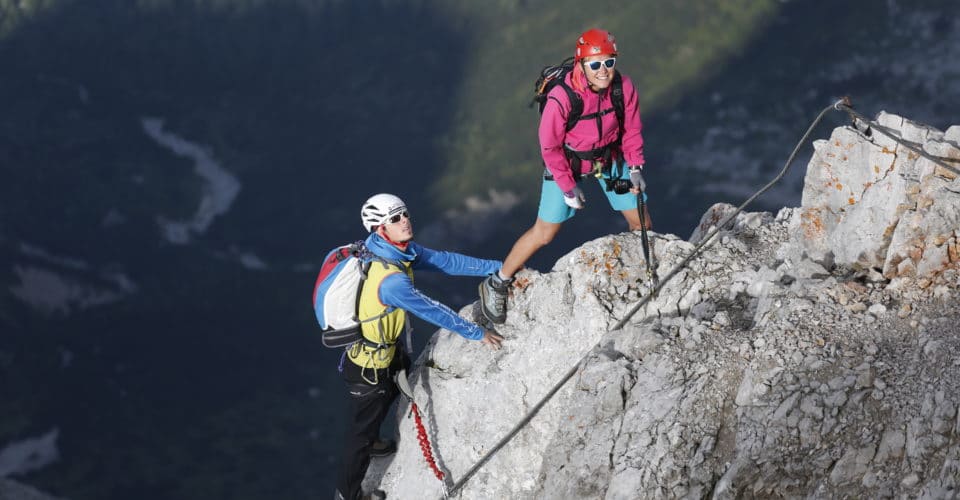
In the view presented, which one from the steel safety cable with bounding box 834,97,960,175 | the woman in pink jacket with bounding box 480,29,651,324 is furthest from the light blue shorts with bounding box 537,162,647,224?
the steel safety cable with bounding box 834,97,960,175

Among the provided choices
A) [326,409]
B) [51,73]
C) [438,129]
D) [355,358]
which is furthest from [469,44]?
[355,358]

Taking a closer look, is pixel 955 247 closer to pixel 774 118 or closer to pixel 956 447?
pixel 956 447

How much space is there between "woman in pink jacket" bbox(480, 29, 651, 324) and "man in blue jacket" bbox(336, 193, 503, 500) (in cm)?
59

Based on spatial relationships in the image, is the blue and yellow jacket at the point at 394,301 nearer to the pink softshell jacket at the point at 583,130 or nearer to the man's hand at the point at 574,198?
the man's hand at the point at 574,198

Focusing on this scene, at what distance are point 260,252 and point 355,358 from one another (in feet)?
357

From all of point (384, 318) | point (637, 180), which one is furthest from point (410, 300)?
point (637, 180)

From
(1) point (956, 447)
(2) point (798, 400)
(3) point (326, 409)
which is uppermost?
(3) point (326, 409)

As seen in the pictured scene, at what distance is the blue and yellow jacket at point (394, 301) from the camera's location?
43.5ft

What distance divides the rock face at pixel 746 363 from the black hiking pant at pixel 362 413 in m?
0.55

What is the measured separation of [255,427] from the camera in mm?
102812

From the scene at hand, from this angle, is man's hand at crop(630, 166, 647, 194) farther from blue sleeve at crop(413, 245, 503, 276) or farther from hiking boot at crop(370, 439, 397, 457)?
hiking boot at crop(370, 439, 397, 457)

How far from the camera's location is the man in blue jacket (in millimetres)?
13352

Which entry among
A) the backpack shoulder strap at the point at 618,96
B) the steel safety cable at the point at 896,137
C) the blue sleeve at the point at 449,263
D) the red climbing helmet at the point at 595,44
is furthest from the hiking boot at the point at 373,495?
the steel safety cable at the point at 896,137

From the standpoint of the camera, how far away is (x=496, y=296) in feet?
49.3
